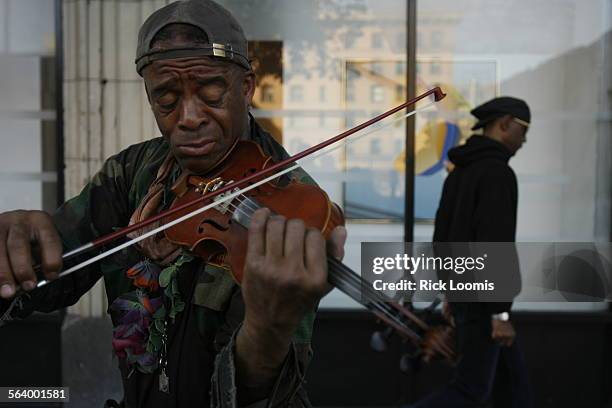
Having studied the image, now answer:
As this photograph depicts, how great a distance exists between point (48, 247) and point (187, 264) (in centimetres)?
32

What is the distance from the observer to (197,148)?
136cm

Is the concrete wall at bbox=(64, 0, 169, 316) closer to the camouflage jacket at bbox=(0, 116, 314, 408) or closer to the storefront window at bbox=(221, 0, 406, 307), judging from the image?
the storefront window at bbox=(221, 0, 406, 307)

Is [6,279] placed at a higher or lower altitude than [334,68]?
lower

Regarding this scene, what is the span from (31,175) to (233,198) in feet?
10.5

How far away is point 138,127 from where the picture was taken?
3834 millimetres

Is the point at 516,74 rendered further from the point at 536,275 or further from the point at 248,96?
the point at 248,96

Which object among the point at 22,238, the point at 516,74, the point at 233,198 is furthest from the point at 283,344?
the point at 516,74

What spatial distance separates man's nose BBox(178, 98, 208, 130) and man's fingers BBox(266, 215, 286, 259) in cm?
39

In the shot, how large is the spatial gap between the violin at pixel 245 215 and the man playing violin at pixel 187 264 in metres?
0.03

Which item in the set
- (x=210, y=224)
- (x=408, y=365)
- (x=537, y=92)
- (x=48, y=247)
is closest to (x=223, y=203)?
(x=210, y=224)

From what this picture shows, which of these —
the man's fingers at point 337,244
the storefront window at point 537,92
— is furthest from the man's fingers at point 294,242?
the storefront window at point 537,92

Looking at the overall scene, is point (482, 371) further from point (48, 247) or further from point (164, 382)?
point (48, 247)

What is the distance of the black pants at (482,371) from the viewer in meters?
3.32

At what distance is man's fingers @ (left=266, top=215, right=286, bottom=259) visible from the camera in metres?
1.01
